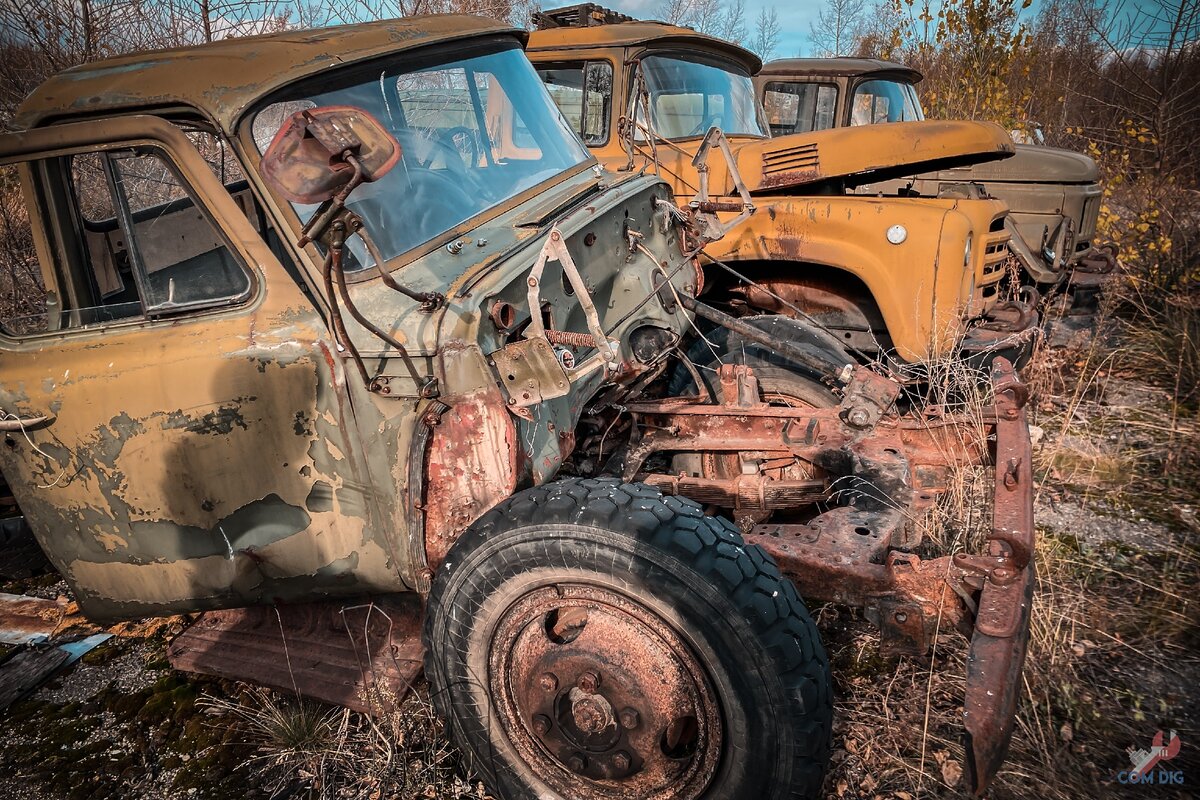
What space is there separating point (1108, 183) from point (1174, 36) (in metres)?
1.65

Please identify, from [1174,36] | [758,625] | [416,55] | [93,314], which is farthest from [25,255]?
[1174,36]

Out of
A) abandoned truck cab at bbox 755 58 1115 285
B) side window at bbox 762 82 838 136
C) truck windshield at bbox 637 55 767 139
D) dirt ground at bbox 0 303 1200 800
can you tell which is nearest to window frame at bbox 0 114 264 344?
dirt ground at bbox 0 303 1200 800

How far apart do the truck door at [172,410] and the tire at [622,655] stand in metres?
0.52

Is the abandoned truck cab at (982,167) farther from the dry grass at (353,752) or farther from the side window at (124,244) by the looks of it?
the dry grass at (353,752)

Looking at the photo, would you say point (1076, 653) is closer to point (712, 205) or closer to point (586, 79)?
point (712, 205)

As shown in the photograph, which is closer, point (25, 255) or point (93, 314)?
point (93, 314)

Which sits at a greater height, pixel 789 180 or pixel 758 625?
pixel 789 180

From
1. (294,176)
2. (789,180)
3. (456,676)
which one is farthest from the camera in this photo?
(789,180)

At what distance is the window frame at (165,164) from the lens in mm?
2373

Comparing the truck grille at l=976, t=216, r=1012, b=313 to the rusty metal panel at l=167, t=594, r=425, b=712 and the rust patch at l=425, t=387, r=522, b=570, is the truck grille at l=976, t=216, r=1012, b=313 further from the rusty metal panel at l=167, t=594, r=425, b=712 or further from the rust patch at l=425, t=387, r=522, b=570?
the rusty metal panel at l=167, t=594, r=425, b=712

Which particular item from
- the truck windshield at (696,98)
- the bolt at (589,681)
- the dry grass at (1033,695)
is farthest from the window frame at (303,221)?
the truck windshield at (696,98)

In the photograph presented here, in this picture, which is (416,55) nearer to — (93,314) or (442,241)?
(442,241)

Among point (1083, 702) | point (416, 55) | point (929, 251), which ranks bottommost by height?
point (1083, 702)

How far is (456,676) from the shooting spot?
7.55ft
